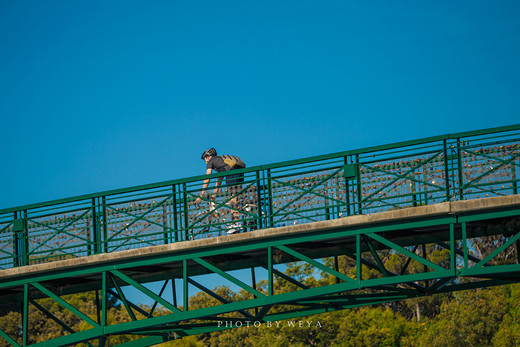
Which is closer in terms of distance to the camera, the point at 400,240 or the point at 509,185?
the point at 509,185

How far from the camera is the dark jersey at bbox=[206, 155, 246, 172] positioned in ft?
56.6

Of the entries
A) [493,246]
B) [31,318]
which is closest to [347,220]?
[493,246]

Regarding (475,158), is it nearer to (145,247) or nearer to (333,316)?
(145,247)

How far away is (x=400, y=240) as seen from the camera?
1733 cm

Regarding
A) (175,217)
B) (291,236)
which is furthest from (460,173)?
(175,217)

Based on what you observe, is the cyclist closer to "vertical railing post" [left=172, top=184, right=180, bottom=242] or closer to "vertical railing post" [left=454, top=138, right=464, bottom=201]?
"vertical railing post" [left=172, top=184, right=180, bottom=242]

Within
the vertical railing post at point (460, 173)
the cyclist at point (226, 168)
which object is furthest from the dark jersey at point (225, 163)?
the vertical railing post at point (460, 173)

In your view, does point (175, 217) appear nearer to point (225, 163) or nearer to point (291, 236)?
point (225, 163)

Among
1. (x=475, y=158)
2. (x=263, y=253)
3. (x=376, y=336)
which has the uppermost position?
(x=475, y=158)

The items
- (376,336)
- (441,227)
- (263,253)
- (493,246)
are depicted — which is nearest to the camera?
(441,227)

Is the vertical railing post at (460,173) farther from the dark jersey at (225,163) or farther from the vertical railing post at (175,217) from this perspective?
the vertical railing post at (175,217)

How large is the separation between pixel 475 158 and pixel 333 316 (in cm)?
2710

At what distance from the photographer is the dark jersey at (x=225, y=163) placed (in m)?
17.2

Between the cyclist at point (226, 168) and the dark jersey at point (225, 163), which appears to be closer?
the cyclist at point (226, 168)
